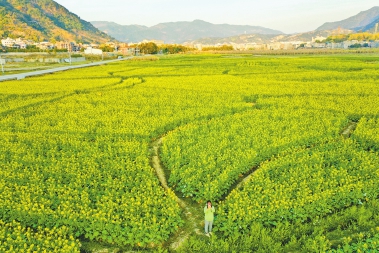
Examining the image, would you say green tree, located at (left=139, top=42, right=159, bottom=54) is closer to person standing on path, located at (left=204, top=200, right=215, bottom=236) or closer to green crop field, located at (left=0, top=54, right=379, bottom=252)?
green crop field, located at (left=0, top=54, right=379, bottom=252)

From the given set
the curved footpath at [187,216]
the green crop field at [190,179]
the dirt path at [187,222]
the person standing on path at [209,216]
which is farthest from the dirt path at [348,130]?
the person standing on path at [209,216]

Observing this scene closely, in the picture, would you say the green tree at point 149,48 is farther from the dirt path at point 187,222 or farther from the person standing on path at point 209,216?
the person standing on path at point 209,216

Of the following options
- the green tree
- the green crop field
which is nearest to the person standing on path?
the green crop field

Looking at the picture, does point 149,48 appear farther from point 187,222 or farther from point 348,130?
point 187,222

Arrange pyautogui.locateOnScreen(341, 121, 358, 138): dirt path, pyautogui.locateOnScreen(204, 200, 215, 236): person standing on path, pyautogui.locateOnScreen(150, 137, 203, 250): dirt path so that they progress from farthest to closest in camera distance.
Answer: pyautogui.locateOnScreen(341, 121, 358, 138): dirt path < pyautogui.locateOnScreen(150, 137, 203, 250): dirt path < pyautogui.locateOnScreen(204, 200, 215, 236): person standing on path

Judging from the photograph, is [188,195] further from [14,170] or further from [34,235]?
[14,170]

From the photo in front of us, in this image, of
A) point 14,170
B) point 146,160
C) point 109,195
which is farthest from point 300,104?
point 14,170

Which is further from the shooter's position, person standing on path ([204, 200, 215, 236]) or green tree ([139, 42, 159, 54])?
green tree ([139, 42, 159, 54])
